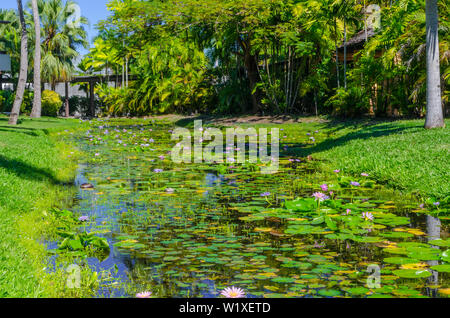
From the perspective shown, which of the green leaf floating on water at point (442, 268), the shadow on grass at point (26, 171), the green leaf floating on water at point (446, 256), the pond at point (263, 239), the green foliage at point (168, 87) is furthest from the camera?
the green foliage at point (168, 87)

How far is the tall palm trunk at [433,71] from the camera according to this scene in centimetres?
1199

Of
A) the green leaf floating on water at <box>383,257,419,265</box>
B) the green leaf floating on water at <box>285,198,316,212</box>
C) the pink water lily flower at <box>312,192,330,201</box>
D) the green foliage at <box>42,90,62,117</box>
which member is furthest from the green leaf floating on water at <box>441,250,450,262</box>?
the green foliage at <box>42,90,62,117</box>

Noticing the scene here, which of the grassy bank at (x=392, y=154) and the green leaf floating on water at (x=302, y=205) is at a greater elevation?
the grassy bank at (x=392, y=154)

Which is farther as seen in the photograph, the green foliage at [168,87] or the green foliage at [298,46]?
the green foliage at [168,87]

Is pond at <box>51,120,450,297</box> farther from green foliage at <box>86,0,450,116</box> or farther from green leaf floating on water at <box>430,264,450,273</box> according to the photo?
green foliage at <box>86,0,450,116</box>

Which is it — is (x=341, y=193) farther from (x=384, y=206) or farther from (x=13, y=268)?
(x=13, y=268)

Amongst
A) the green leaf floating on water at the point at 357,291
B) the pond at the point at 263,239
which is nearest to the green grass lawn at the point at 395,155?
the pond at the point at 263,239

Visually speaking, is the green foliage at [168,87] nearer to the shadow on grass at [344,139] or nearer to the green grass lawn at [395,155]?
the shadow on grass at [344,139]

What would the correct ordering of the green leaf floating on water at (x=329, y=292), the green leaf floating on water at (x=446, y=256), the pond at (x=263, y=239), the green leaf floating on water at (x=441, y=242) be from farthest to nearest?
the green leaf floating on water at (x=441, y=242)
the green leaf floating on water at (x=446, y=256)
the pond at (x=263, y=239)
the green leaf floating on water at (x=329, y=292)

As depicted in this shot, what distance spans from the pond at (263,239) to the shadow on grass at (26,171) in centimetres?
66

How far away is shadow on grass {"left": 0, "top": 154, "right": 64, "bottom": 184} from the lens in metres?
7.60

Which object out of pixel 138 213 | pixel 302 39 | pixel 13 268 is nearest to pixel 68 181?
pixel 138 213

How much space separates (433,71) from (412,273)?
971 centimetres
